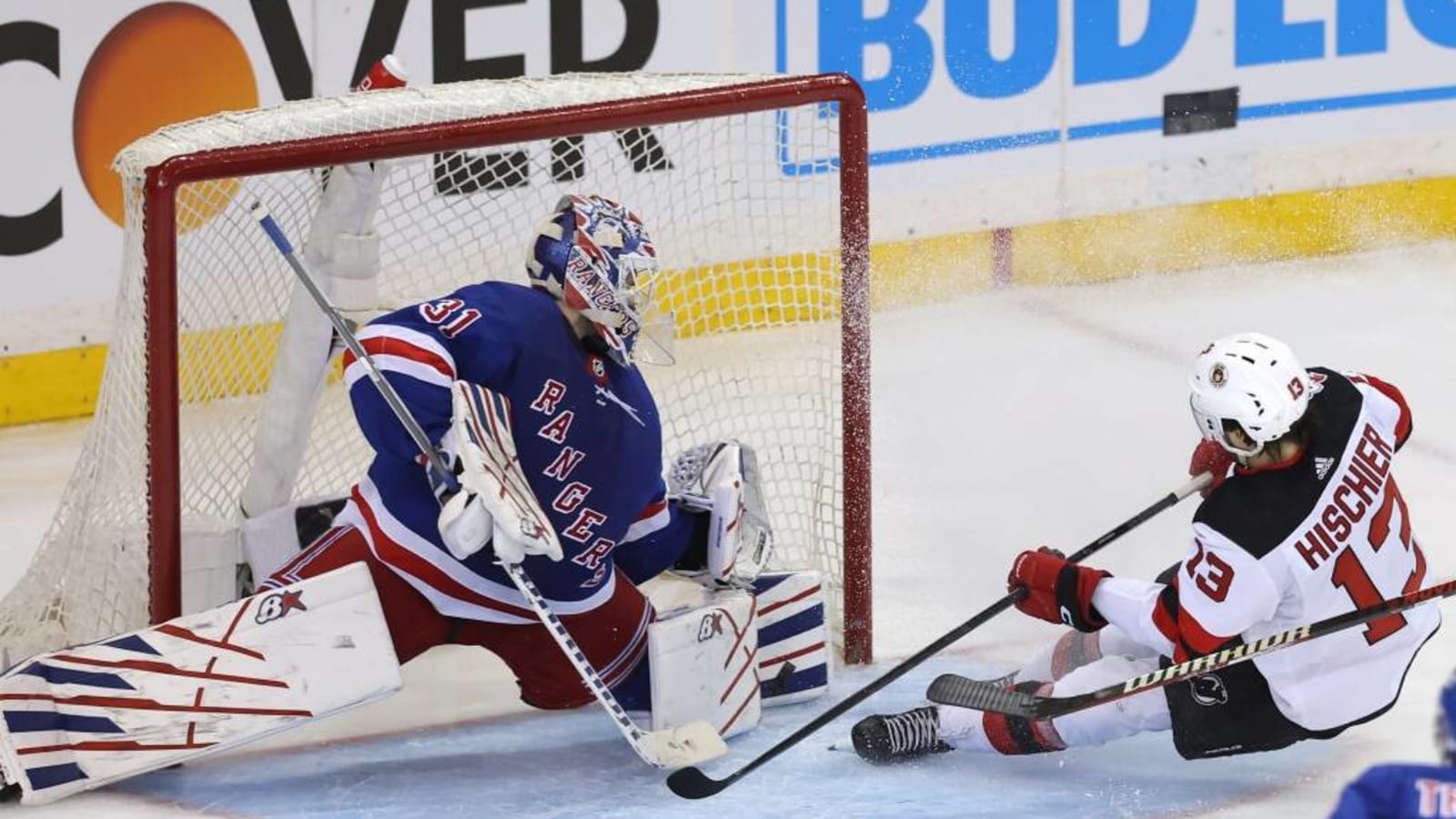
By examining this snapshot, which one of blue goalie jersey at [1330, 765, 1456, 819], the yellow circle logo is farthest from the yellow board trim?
blue goalie jersey at [1330, 765, 1456, 819]

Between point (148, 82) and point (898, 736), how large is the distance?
2.50 metres

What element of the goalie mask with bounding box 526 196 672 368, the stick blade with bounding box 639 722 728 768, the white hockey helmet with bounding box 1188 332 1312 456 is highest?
the goalie mask with bounding box 526 196 672 368

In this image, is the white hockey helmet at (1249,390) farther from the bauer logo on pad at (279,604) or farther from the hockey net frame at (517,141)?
the bauer logo on pad at (279,604)

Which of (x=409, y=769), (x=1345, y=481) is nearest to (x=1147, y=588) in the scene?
(x=1345, y=481)

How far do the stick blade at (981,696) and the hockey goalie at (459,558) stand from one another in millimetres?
366

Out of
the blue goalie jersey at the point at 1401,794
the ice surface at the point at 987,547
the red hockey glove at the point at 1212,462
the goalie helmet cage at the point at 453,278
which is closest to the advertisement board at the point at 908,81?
the ice surface at the point at 987,547

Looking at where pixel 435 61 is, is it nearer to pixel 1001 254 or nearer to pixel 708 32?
pixel 708 32

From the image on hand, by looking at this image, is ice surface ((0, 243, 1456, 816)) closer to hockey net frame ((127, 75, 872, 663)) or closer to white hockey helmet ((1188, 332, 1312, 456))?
hockey net frame ((127, 75, 872, 663))

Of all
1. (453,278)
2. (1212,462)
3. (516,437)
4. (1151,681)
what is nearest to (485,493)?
(516,437)

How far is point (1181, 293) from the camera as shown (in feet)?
22.4

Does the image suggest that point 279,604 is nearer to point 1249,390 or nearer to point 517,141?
point 517,141

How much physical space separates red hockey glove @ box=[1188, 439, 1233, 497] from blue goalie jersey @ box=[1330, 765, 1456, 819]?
1.70m

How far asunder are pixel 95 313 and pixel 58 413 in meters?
0.25

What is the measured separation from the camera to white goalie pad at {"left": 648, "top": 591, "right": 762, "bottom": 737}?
4.29 meters
